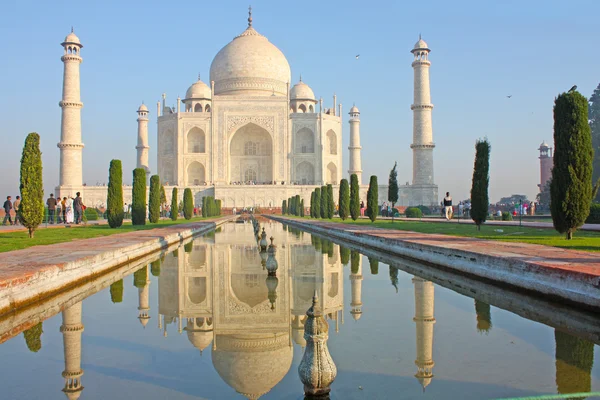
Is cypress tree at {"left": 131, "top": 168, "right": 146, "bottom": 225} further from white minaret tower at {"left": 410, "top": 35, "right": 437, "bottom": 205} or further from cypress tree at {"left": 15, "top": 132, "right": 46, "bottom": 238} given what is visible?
white minaret tower at {"left": 410, "top": 35, "right": 437, "bottom": 205}

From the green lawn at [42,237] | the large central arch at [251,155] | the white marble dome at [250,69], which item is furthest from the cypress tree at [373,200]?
the white marble dome at [250,69]

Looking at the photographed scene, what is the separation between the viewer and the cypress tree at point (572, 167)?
23.2 feet

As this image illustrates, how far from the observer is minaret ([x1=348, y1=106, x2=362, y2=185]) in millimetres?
33656

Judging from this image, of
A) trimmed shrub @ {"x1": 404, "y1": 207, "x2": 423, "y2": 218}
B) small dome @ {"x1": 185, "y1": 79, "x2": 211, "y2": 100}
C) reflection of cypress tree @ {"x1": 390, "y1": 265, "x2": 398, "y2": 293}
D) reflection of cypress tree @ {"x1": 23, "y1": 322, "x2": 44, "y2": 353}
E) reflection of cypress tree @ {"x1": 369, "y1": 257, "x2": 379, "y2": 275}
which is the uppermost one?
small dome @ {"x1": 185, "y1": 79, "x2": 211, "y2": 100}

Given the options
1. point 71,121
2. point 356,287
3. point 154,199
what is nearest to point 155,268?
point 356,287

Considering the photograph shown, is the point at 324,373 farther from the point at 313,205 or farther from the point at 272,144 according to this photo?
the point at 272,144

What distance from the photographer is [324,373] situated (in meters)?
2.01

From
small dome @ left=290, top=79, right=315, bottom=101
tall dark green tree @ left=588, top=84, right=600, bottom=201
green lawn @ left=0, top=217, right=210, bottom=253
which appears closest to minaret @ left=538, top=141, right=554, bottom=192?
tall dark green tree @ left=588, top=84, right=600, bottom=201

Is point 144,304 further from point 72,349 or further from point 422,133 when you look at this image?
point 422,133

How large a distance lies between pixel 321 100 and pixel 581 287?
105 feet

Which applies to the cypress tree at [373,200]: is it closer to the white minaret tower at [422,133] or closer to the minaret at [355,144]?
the white minaret tower at [422,133]

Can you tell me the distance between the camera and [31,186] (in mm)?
8828

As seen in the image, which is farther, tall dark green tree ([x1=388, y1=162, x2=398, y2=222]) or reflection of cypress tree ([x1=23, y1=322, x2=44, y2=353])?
tall dark green tree ([x1=388, y1=162, x2=398, y2=222])

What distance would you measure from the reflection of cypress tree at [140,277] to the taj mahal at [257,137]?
2397cm
